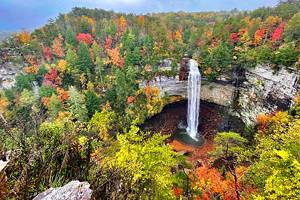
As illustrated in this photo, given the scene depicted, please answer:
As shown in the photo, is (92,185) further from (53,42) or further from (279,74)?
(53,42)

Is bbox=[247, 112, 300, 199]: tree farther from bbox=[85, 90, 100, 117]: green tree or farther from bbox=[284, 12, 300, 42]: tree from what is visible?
bbox=[284, 12, 300, 42]: tree

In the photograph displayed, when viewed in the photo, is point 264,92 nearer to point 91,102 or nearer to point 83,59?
point 91,102

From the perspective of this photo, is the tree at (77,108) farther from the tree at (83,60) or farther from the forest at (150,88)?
the tree at (83,60)

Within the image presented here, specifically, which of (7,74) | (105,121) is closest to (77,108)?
(105,121)

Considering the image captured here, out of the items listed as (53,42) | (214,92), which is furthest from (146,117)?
(53,42)

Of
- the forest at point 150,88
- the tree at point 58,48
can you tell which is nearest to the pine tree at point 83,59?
the forest at point 150,88

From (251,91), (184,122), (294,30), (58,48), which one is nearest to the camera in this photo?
(294,30)

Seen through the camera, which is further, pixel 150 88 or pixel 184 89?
pixel 184 89
